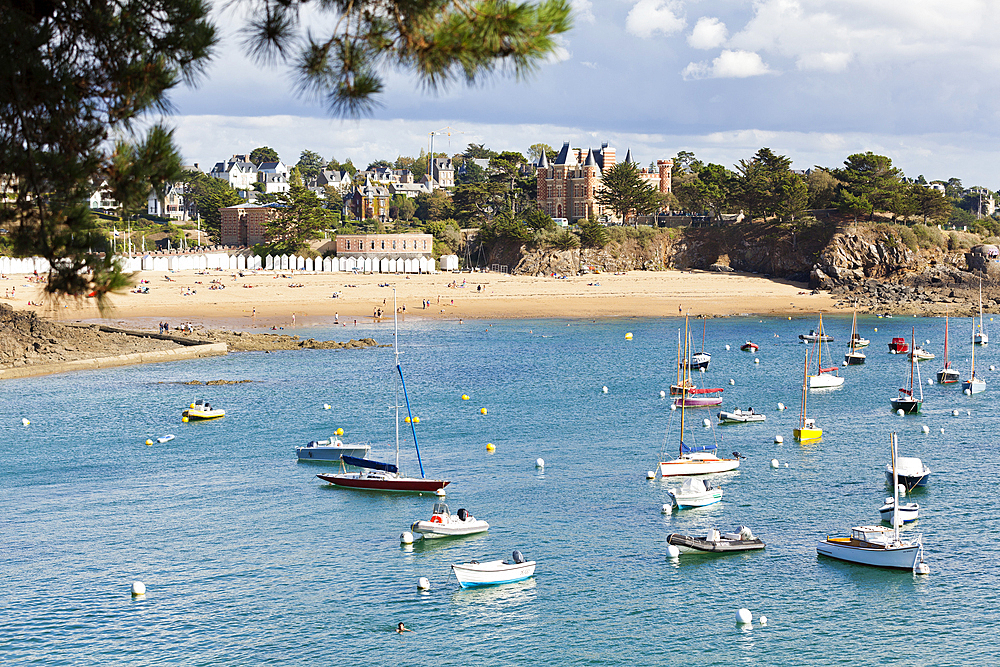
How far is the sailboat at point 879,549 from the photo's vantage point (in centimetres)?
3025

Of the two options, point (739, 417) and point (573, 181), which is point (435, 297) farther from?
point (739, 417)

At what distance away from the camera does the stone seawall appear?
63.8 m

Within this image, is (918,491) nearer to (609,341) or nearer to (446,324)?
(609,341)

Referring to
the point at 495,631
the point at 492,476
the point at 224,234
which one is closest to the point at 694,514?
the point at 492,476

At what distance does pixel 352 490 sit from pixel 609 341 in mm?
49857

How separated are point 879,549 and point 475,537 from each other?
13151mm

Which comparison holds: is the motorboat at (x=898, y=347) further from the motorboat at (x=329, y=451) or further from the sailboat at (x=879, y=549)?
the motorboat at (x=329, y=451)

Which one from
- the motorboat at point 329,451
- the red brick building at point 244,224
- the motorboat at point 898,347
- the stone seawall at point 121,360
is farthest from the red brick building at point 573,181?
the motorboat at point 329,451

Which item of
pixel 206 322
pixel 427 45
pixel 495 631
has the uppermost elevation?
pixel 427 45

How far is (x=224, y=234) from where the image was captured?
149 meters

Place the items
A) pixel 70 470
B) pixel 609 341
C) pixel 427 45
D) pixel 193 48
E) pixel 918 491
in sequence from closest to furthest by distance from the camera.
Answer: pixel 427 45, pixel 193 48, pixel 918 491, pixel 70 470, pixel 609 341

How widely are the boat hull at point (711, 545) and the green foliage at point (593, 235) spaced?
103 meters

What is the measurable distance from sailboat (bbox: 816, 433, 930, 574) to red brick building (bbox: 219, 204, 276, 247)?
120 metres

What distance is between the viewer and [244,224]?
147 meters
